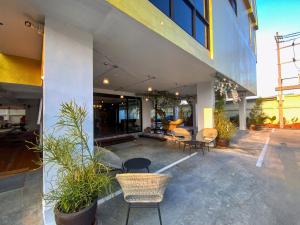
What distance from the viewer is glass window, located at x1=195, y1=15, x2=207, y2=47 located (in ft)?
14.0

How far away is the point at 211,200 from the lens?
2568 millimetres

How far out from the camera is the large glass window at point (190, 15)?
319 cm

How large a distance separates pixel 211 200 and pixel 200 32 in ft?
14.2

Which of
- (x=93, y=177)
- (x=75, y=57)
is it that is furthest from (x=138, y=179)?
(x=75, y=57)

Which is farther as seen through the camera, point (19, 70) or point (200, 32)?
point (200, 32)

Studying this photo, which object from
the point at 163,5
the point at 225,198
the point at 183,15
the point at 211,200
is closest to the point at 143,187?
the point at 211,200

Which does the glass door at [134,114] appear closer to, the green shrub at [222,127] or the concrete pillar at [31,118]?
the green shrub at [222,127]

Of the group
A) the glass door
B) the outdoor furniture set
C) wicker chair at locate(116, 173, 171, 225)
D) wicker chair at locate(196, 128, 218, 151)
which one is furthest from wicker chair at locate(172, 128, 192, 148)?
wicker chair at locate(116, 173, 171, 225)

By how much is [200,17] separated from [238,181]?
4517 millimetres

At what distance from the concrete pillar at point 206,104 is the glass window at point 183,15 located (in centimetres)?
303

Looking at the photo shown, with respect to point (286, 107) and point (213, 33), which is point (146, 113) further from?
point (286, 107)

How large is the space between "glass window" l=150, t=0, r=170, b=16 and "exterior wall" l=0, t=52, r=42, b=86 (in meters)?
3.70

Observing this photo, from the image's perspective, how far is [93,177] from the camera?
1879mm

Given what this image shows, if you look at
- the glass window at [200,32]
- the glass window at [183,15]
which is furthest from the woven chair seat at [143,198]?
the glass window at [200,32]
